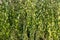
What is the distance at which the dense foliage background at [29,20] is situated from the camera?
6.17 metres

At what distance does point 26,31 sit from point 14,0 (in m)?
0.64

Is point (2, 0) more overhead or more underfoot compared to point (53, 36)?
more overhead

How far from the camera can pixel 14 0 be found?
6.36m

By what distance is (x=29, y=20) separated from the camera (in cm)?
617

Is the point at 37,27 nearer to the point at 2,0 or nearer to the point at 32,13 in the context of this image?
the point at 32,13

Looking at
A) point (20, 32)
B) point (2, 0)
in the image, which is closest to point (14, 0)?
point (2, 0)

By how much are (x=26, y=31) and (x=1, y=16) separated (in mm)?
528

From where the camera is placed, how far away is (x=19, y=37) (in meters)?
6.23

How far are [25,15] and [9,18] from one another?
11.7 inches

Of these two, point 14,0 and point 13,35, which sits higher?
point 14,0

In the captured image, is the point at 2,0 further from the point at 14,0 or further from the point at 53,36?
the point at 53,36

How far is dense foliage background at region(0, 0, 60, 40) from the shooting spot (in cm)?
617

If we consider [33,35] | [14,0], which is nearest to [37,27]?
[33,35]

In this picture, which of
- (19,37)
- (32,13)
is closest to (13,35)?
(19,37)
